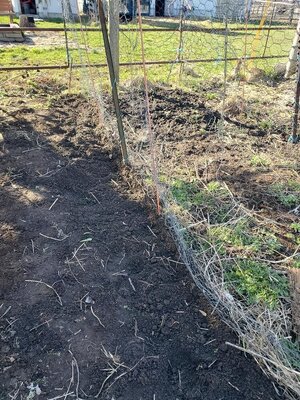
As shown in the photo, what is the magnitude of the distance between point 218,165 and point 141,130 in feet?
4.34

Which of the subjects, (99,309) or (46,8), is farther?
(46,8)

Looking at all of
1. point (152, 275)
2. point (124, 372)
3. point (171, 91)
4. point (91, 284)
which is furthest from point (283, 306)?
point (171, 91)

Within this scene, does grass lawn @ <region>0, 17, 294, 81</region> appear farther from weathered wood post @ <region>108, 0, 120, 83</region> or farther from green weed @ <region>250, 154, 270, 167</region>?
green weed @ <region>250, 154, 270, 167</region>

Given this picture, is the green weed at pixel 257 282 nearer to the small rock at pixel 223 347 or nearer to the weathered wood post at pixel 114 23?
the small rock at pixel 223 347

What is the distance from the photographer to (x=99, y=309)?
2.41m

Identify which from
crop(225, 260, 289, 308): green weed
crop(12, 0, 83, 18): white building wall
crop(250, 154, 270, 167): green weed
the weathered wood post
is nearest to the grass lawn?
the weathered wood post

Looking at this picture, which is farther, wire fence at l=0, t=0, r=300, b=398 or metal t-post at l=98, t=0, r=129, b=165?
metal t-post at l=98, t=0, r=129, b=165

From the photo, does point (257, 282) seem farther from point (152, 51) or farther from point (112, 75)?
point (152, 51)

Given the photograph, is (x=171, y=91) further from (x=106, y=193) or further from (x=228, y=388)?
(x=228, y=388)

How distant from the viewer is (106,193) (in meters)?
3.60

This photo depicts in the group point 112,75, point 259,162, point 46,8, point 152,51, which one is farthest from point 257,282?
point 46,8

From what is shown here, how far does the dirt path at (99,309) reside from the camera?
2.01 m

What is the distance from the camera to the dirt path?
2.01 meters

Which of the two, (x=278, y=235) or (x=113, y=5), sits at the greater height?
(x=113, y=5)
